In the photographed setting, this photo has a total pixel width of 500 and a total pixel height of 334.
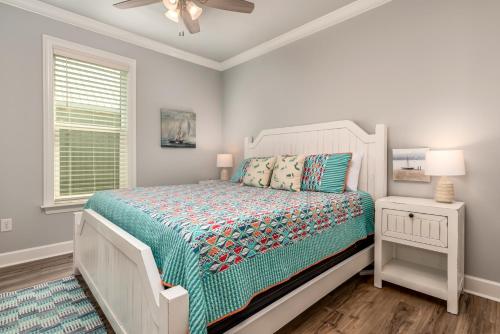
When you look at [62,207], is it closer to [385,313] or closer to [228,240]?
[228,240]

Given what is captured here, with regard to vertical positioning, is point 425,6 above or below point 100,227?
above

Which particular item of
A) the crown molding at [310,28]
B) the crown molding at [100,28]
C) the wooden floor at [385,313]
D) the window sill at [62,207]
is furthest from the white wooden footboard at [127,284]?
the crown molding at [310,28]

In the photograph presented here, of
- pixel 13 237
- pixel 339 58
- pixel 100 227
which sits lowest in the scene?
pixel 13 237

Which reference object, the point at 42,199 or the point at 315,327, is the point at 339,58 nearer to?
the point at 315,327

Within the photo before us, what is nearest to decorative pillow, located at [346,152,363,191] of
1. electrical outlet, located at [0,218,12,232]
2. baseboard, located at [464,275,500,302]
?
baseboard, located at [464,275,500,302]

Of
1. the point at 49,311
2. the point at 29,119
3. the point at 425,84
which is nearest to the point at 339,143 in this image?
the point at 425,84

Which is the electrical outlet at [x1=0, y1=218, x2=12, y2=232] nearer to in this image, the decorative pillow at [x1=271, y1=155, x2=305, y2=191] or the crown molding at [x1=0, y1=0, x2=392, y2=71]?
the crown molding at [x1=0, y1=0, x2=392, y2=71]

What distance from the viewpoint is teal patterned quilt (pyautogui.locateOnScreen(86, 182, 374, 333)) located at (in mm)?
1038

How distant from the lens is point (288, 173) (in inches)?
100

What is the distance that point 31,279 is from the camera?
2201 millimetres

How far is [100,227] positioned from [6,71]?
2.06 m

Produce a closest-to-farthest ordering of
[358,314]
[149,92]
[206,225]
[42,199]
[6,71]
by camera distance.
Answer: [206,225], [358,314], [6,71], [42,199], [149,92]

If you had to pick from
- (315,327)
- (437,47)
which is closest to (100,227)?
(315,327)

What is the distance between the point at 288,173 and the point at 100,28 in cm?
270
